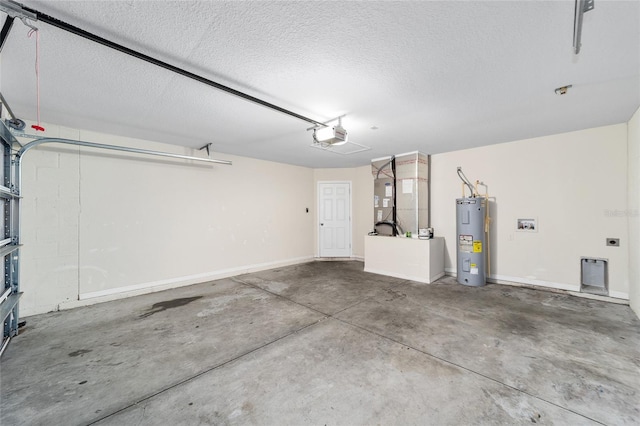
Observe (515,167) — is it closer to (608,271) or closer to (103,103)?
(608,271)

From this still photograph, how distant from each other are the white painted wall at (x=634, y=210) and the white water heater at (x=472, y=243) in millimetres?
1638

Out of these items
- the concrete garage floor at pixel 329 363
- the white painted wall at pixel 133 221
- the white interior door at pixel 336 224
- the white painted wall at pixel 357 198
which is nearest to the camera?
the concrete garage floor at pixel 329 363

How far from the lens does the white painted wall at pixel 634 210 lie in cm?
290

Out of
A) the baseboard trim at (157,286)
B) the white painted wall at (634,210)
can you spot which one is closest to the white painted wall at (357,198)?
the baseboard trim at (157,286)

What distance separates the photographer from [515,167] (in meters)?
4.26

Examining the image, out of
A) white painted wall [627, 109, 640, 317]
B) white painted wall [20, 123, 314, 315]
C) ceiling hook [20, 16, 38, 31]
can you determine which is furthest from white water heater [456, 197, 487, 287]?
ceiling hook [20, 16, 38, 31]

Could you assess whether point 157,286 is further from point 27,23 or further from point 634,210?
point 634,210

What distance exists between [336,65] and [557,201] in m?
4.27

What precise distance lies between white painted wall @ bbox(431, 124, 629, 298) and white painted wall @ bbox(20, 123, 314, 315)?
4332mm

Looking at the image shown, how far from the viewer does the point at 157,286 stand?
4.14 metres

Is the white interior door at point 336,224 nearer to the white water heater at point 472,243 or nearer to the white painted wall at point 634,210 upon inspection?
the white water heater at point 472,243

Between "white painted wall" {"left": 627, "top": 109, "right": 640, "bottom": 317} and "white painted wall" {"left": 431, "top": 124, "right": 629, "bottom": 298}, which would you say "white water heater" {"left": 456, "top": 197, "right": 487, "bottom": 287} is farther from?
"white painted wall" {"left": 627, "top": 109, "right": 640, "bottom": 317}

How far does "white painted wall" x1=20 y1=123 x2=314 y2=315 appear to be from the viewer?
3246mm

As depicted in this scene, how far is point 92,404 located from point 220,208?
11.7 feet
